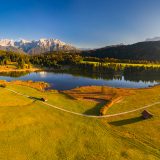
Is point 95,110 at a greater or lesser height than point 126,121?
greater

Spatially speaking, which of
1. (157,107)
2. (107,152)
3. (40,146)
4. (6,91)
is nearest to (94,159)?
(107,152)

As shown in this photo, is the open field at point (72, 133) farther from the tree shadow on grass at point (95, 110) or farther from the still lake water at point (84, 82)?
the still lake water at point (84, 82)

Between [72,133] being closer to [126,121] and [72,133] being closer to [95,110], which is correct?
[126,121]

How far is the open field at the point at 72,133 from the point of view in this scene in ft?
132

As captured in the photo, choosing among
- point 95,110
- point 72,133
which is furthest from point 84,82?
point 72,133

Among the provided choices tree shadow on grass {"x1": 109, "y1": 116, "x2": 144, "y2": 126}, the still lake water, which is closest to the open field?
tree shadow on grass {"x1": 109, "y1": 116, "x2": 144, "y2": 126}

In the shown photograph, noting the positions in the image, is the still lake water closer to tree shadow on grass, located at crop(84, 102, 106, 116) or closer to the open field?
tree shadow on grass, located at crop(84, 102, 106, 116)

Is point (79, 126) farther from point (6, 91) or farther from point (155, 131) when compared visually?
point (6, 91)

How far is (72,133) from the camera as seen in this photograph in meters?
48.4

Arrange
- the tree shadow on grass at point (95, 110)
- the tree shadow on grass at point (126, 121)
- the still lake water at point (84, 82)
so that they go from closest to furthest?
the tree shadow on grass at point (126, 121), the tree shadow on grass at point (95, 110), the still lake water at point (84, 82)

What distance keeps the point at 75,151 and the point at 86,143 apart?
4.19 m

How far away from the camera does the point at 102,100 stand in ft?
263

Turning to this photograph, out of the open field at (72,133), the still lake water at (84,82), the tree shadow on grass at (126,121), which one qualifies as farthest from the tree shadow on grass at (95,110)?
the still lake water at (84,82)

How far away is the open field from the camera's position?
40344mm
